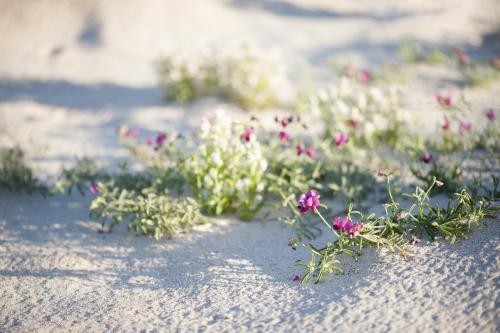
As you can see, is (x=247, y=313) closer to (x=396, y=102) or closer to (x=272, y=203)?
(x=272, y=203)

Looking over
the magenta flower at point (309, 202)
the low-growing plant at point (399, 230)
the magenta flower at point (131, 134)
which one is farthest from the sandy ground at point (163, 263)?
the magenta flower at point (309, 202)

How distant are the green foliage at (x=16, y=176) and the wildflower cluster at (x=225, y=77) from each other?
2.26 metres

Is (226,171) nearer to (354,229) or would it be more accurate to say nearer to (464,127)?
(354,229)

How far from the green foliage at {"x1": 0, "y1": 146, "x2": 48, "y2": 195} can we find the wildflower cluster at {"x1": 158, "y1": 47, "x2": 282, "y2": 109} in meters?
2.26

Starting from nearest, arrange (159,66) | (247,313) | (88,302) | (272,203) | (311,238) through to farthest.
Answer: (247,313), (88,302), (311,238), (272,203), (159,66)

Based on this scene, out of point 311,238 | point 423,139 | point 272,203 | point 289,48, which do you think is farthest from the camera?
point 289,48

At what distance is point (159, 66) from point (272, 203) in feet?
12.1

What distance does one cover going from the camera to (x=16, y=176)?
4.01 m

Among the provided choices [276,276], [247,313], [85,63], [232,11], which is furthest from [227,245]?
[232,11]

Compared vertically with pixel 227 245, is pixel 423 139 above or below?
above

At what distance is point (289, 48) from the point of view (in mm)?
8305

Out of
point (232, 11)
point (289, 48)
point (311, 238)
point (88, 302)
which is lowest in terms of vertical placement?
point (88, 302)

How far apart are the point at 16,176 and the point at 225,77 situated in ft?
9.14

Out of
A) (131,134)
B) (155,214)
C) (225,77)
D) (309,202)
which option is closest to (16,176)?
(131,134)
